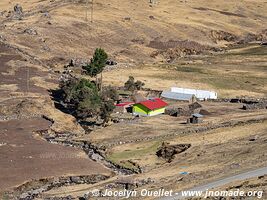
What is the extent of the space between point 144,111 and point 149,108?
1.39 metres

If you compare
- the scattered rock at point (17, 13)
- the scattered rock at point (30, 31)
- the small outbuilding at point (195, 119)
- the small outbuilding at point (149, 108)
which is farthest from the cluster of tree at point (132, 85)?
the scattered rock at point (17, 13)

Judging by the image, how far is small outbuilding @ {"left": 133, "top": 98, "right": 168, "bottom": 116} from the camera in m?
98.2

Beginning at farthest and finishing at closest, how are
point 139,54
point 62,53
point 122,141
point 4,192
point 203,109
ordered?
point 139,54
point 62,53
point 203,109
point 122,141
point 4,192

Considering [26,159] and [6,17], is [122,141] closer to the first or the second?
[26,159]

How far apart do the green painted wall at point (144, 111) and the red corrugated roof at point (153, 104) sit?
0.50 m

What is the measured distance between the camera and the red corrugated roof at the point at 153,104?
98450 mm

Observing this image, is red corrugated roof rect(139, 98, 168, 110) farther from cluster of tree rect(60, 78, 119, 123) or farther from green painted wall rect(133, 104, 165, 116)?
cluster of tree rect(60, 78, 119, 123)

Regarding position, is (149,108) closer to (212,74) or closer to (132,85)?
(132,85)

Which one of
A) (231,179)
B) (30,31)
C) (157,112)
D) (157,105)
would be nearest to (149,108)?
(157,112)

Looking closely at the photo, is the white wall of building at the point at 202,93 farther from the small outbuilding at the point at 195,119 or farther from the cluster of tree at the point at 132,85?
the small outbuilding at the point at 195,119

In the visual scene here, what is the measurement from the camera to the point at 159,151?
7700 centimetres

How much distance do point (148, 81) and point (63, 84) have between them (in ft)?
70.5

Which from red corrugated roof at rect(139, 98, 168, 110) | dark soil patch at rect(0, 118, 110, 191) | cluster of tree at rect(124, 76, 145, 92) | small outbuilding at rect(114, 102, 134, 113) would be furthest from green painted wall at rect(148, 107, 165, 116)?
dark soil patch at rect(0, 118, 110, 191)

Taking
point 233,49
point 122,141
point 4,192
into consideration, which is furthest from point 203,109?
point 233,49
